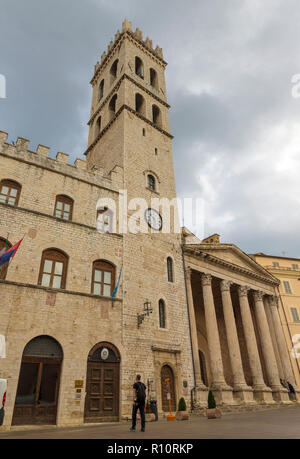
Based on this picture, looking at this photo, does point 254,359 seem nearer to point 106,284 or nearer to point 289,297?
point 289,297

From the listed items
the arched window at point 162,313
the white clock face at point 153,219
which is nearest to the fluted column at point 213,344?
the arched window at point 162,313

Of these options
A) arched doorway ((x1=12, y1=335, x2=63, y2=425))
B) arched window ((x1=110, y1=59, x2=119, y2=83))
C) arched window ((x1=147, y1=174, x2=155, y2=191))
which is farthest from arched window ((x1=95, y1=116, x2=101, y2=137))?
arched doorway ((x1=12, y1=335, x2=63, y2=425))

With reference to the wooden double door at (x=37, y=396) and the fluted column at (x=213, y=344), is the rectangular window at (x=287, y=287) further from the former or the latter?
the wooden double door at (x=37, y=396)

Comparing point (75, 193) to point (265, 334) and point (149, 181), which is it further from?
point (265, 334)

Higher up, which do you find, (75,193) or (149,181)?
(149,181)

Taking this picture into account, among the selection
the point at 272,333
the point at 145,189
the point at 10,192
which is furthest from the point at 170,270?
the point at 272,333

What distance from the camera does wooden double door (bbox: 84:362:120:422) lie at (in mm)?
13898

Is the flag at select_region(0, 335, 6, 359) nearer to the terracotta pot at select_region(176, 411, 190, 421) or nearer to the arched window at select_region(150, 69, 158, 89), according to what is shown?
the terracotta pot at select_region(176, 411, 190, 421)

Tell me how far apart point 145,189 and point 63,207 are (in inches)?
265

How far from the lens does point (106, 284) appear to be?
1677cm
